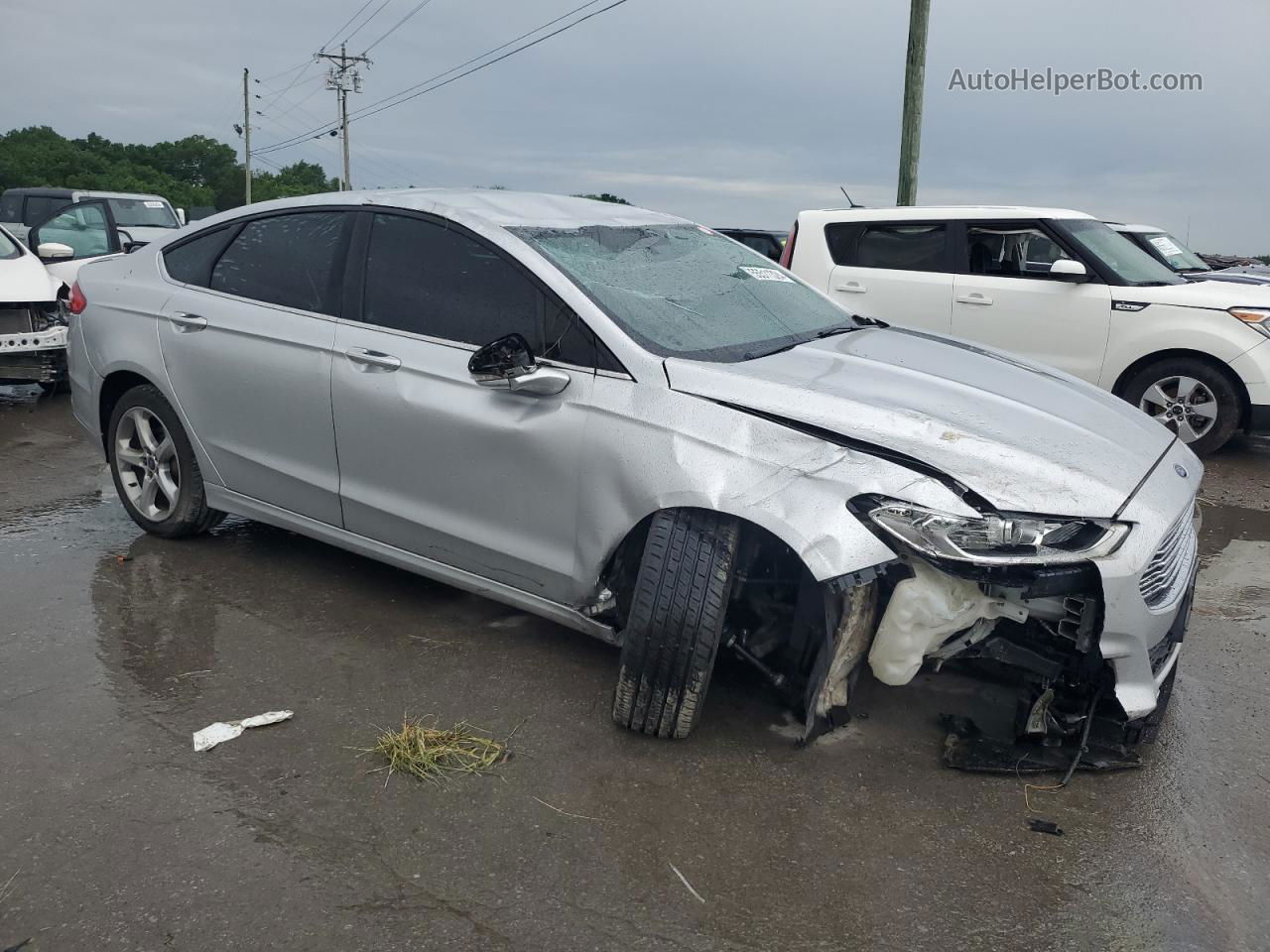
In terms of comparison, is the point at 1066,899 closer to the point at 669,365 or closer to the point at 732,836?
the point at 732,836

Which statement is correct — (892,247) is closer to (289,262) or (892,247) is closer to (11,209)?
(289,262)

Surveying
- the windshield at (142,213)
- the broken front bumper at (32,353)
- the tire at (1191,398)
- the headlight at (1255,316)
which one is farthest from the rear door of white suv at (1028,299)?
the windshield at (142,213)

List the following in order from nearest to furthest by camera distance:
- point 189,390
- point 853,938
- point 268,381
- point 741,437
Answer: point 853,938
point 741,437
point 268,381
point 189,390

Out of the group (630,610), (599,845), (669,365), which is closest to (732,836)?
(599,845)

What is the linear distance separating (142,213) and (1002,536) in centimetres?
1703

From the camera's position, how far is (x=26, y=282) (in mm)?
8859

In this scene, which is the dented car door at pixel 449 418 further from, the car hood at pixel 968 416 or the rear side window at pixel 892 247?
the rear side window at pixel 892 247

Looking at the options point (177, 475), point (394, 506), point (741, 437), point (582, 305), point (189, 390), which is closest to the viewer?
point (741, 437)

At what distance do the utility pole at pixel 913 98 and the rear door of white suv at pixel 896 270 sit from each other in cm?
491

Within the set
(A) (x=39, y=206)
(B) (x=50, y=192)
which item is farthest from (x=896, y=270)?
(A) (x=39, y=206)

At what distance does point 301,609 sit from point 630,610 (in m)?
1.79

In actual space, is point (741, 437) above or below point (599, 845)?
above

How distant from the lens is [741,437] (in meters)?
3.33

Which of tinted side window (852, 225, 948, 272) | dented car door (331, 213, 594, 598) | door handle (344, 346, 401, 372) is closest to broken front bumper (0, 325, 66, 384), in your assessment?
dented car door (331, 213, 594, 598)
